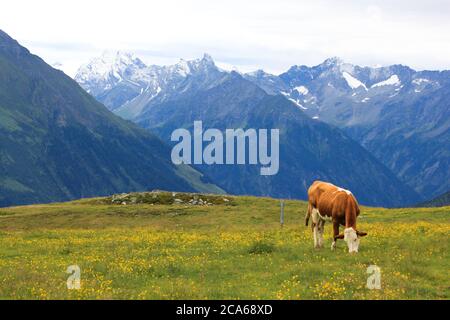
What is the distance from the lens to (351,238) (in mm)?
28531

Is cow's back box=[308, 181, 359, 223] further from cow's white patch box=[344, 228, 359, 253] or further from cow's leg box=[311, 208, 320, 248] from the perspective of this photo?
cow's white patch box=[344, 228, 359, 253]

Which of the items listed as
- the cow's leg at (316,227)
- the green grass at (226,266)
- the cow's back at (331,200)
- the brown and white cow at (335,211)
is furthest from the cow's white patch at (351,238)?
the cow's leg at (316,227)

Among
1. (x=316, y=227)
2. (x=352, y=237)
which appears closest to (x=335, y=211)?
(x=352, y=237)

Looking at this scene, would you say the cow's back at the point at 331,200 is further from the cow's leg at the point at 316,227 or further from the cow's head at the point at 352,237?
the cow's head at the point at 352,237

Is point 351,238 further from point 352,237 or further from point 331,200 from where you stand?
point 331,200

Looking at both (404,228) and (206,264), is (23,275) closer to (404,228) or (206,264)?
(206,264)

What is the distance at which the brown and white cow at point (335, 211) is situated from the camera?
28734 mm

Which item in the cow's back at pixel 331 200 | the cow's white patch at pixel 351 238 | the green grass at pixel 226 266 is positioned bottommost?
the green grass at pixel 226 266

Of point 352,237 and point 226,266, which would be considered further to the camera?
point 352,237

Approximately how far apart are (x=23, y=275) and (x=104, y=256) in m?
6.61

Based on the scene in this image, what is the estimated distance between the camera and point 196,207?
80.7 metres

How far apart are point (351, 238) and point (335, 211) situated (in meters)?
1.87
